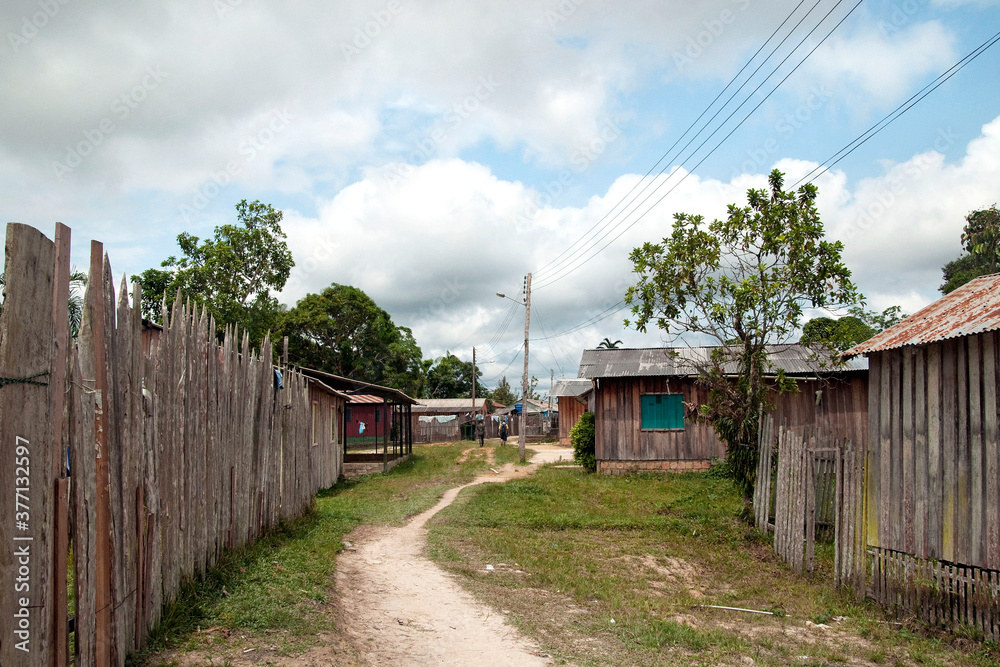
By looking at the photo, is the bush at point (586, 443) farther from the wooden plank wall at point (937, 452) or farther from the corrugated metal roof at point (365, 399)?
the wooden plank wall at point (937, 452)

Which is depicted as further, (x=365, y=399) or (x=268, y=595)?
(x=365, y=399)

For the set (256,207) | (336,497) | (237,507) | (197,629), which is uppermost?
(256,207)

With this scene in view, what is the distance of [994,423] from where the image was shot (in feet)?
19.6

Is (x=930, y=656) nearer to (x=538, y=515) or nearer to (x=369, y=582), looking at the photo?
(x=369, y=582)

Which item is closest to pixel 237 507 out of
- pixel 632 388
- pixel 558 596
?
pixel 558 596

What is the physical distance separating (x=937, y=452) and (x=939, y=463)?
4.2 inches

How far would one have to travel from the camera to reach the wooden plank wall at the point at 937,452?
19.9 ft

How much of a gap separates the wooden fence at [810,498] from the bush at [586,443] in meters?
9.86

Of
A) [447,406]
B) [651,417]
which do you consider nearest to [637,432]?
[651,417]

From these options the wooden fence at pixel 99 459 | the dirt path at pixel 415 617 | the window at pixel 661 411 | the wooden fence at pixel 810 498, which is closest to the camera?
the wooden fence at pixel 99 459

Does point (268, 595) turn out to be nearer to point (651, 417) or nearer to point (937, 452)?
point (937, 452)

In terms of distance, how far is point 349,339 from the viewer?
46.6 meters

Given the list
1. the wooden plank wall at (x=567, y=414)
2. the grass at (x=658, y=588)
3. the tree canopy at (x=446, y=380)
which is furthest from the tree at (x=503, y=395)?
the grass at (x=658, y=588)

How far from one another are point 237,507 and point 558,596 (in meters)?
3.71
